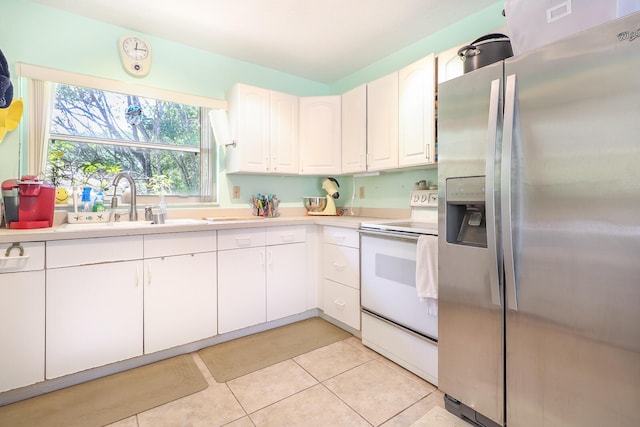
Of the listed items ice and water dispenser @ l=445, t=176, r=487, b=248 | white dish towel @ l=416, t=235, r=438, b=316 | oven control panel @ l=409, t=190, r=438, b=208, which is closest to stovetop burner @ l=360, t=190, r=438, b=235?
oven control panel @ l=409, t=190, r=438, b=208

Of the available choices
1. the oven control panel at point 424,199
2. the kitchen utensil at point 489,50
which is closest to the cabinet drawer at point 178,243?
the oven control panel at point 424,199

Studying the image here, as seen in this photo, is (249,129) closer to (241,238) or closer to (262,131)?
(262,131)

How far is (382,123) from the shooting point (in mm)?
2539

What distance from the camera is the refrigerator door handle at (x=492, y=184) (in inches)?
48.6

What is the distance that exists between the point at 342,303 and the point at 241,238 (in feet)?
3.22

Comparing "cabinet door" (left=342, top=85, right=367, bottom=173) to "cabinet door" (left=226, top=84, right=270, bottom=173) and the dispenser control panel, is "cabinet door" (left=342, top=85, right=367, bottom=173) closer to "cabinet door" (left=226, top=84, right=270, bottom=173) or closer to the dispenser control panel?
"cabinet door" (left=226, top=84, right=270, bottom=173)

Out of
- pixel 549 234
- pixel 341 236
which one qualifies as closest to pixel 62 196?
pixel 341 236

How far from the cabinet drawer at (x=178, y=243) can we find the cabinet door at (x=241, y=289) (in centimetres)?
14

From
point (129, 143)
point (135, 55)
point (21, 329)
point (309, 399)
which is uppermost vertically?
point (135, 55)

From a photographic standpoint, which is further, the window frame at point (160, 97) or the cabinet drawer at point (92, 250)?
the window frame at point (160, 97)

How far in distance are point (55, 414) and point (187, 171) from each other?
1881mm

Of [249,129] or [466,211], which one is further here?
[249,129]

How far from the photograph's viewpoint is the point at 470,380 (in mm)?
1408

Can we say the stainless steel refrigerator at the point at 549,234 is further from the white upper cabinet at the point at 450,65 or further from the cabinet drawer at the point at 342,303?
the cabinet drawer at the point at 342,303
